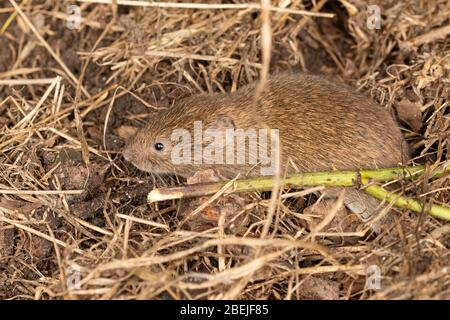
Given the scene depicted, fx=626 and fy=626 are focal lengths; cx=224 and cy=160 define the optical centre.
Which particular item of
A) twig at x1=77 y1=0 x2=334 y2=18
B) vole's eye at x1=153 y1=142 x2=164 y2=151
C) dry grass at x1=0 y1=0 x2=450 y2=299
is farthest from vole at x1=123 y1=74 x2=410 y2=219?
twig at x1=77 y1=0 x2=334 y2=18

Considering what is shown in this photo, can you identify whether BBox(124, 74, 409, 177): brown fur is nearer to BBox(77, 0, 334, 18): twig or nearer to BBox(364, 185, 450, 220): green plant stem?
BBox(364, 185, 450, 220): green plant stem

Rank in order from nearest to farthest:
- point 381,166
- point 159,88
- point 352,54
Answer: point 381,166, point 159,88, point 352,54

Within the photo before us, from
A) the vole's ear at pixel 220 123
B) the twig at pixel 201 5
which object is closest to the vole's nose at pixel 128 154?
the vole's ear at pixel 220 123

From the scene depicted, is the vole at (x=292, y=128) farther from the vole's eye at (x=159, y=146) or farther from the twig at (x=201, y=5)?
the twig at (x=201, y=5)

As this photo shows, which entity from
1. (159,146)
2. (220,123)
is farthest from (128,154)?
(220,123)

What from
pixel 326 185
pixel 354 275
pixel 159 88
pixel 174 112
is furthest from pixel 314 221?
pixel 159 88

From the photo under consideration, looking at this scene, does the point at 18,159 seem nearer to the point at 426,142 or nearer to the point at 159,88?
the point at 159,88
